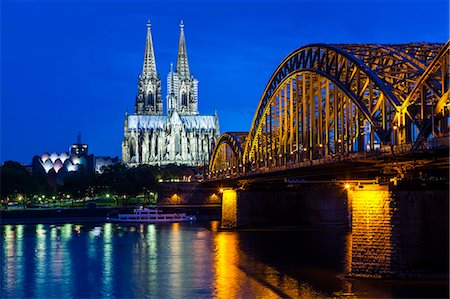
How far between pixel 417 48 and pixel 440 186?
1585 cm

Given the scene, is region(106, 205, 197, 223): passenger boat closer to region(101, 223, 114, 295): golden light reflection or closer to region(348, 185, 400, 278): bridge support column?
region(101, 223, 114, 295): golden light reflection

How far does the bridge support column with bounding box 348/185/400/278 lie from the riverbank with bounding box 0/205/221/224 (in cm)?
8435

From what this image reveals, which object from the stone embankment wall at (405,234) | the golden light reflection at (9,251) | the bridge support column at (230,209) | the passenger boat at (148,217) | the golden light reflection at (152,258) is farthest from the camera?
the passenger boat at (148,217)

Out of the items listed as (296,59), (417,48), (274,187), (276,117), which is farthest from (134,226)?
(417,48)

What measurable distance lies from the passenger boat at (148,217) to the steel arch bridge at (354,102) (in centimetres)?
3126

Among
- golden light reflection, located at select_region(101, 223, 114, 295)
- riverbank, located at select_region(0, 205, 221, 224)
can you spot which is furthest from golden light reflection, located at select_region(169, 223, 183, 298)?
riverbank, located at select_region(0, 205, 221, 224)

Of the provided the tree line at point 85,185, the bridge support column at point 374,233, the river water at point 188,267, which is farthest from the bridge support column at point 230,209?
the tree line at point 85,185

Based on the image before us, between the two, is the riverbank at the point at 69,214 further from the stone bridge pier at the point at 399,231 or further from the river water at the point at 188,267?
the stone bridge pier at the point at 399,231

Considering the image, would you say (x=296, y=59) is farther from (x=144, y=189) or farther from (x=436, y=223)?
(x=144, y=189)

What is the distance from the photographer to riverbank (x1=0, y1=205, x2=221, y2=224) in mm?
124938

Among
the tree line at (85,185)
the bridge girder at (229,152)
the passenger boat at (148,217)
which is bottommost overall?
the passenger boat at (148,217)

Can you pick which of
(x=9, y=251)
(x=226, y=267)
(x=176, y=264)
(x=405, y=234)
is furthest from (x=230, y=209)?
(x=405, y=234)

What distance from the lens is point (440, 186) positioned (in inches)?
1823

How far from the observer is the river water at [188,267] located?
47.0m
